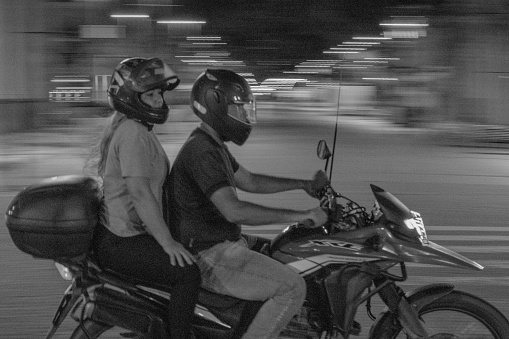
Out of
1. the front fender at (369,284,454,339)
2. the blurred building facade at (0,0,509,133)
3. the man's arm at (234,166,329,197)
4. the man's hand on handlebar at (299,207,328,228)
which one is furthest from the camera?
the blurred building facade at (0,0,509,133)

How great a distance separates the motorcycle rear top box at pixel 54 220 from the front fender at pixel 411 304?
56.3 inches

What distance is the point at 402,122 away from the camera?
24797mm

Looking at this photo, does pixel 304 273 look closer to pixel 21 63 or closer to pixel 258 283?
pixel 258 283

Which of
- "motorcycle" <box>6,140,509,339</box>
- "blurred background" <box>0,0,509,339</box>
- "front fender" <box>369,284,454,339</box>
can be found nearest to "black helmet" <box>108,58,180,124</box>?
"motorcycle" <box>6,140,509,339</box>

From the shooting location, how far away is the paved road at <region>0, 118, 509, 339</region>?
6059mm

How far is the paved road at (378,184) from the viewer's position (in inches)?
239

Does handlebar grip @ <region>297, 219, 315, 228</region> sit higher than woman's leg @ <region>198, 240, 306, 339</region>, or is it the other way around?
handlebar grip @ <region>297, 219, 315, 228</region>

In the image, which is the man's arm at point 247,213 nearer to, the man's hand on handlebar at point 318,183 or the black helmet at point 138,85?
the man's hand on handlebar at point 318,183

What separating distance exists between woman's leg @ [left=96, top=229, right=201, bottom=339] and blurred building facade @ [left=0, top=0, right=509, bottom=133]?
12.8 m

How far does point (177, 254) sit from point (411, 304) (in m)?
1.14

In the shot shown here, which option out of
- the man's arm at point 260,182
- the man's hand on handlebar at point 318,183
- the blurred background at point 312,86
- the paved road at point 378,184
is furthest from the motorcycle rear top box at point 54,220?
the blurred background at point 312,86

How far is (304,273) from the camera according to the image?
11.5 feet

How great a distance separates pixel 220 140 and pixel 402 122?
21.8 metres

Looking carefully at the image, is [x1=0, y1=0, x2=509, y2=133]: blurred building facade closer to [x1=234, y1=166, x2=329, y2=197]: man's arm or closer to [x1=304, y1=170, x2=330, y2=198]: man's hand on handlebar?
[x1=234, y1=166, x2=329, y2=197]: man's arm
